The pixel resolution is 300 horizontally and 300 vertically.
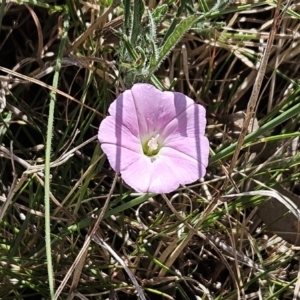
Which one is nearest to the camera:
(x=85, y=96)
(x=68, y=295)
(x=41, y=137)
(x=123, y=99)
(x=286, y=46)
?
(x=123, y=99)

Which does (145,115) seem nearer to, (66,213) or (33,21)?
(66,213)

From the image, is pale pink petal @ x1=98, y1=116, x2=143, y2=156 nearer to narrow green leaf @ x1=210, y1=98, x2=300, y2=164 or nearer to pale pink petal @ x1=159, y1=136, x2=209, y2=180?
pale pink petal @ x1=159, y1=136, x2=209, y2=180

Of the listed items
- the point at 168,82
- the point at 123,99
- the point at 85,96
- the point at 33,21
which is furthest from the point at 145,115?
the point at 33,21

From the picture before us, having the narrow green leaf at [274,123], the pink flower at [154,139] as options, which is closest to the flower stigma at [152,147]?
the pink flower at [154,139]

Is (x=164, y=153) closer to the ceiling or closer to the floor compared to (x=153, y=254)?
closer to the ceiling

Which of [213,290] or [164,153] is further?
[213,290]

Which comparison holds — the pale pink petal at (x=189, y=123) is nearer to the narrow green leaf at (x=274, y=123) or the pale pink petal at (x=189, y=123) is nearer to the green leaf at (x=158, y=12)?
the narrow green leaf at (x=274, y=123)

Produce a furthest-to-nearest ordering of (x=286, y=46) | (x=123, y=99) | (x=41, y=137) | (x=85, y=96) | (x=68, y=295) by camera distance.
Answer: (x=286, y=46)
(x=41, y=137)
(x=85, y=96)
(x=68, y=295)
(x=123, y=99)
